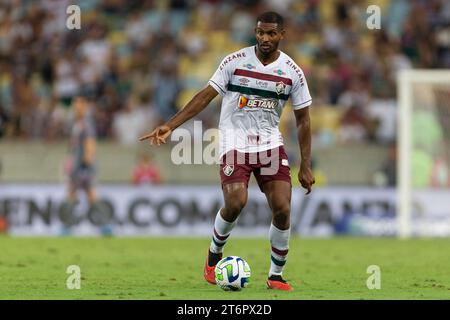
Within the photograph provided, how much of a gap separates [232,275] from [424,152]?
40.0ft

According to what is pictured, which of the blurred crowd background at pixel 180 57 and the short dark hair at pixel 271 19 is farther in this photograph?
the blurred crowd background at pixel 180 57

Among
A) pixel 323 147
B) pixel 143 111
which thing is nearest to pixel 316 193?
pixel 323 147

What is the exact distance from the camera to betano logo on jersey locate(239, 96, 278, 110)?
1090cm

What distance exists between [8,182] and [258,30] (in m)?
13.2

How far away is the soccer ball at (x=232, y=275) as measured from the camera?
1070 cm

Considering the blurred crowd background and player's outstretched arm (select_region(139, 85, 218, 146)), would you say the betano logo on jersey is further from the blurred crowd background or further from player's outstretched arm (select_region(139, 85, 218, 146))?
the blurred crowd background

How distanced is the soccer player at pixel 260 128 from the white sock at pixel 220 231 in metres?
0.04

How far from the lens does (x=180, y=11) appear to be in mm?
27000

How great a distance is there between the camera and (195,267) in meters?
14.1

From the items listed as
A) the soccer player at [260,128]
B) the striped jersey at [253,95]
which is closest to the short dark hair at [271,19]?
the soccer player at [260,128]

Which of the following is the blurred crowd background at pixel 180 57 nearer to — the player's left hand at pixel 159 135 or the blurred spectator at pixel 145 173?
the blurred spectator at pixel 145 173

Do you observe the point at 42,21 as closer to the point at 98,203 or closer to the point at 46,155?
the point at 46,155

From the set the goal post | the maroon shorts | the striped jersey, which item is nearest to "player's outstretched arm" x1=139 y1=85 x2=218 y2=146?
the striped jersey

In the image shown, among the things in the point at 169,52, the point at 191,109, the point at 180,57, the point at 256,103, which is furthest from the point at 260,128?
the point at 180,57
